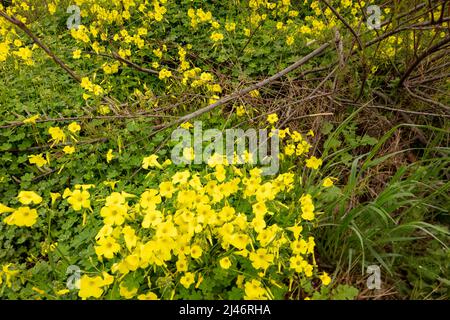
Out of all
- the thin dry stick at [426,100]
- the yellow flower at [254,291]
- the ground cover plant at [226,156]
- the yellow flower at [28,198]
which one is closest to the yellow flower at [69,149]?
the ground cover plant at [226,156]

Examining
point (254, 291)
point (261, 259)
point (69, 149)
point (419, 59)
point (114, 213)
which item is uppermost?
point (419, 59)

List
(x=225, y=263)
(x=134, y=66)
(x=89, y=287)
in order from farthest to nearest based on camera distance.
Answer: (x=134, y=66) < (x=225, y=263) < (x=89, y=287)

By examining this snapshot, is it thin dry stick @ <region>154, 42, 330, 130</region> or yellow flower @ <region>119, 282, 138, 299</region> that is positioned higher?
thin dry stick @ <region>154, 42, 330, 130</region>

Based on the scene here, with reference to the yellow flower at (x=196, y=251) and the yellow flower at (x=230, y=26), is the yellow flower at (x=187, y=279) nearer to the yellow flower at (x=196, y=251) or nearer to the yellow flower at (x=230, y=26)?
the yellow flower at (x=196, y=251)

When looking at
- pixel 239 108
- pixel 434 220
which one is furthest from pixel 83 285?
pixel 434 220

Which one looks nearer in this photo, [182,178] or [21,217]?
[21,217]

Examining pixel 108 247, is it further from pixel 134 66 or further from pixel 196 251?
pixel 134 66

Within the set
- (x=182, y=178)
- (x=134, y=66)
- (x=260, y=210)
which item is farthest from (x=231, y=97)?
(x=260, y=210)

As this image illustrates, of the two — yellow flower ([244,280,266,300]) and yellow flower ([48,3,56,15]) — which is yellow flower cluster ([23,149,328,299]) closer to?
yellow flower ([244,280,266,300])

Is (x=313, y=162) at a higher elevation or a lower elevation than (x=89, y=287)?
higher

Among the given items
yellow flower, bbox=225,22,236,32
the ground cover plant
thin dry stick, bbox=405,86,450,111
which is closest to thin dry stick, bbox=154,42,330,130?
the ground cover plant
